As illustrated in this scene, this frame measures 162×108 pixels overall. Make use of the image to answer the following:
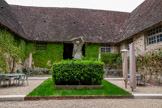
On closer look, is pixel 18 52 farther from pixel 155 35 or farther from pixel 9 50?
pixel 155 35

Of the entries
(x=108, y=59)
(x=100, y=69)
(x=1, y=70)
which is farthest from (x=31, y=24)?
(x=100, y=69)

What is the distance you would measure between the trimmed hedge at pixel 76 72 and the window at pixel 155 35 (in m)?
5.86

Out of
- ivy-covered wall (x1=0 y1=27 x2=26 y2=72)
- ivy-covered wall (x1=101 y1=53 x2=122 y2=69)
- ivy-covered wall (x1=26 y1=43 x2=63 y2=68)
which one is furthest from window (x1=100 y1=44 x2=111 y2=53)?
ivy-covered wall (x1=0 y1=27 x2=26 y2=72)

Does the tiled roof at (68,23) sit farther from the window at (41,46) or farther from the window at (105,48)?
the window at (41,46)

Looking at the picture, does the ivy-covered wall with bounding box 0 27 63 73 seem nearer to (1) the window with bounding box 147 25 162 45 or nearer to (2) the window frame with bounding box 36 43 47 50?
(2) the window frame with bounding box 36 43 47 50

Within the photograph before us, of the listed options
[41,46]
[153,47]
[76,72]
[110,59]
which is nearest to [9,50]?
[41,46]

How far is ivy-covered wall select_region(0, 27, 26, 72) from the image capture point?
32.7 ft

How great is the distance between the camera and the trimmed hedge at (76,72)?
618 cm

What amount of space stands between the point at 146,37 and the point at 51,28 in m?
10.6

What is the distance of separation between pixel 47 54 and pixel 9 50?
4526 millimetres

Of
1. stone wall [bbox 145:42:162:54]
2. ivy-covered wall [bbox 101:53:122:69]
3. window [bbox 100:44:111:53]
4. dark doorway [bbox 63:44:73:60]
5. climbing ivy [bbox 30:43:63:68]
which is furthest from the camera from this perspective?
dark doorway [bbox 63:44:73:60]

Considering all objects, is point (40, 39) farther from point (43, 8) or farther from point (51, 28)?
point (43, 8)

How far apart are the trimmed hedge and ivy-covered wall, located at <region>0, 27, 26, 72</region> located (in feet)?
19.8

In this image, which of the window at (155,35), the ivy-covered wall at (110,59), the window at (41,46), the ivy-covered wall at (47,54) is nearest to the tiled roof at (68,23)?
the ivy-covered wall at (47,54)
